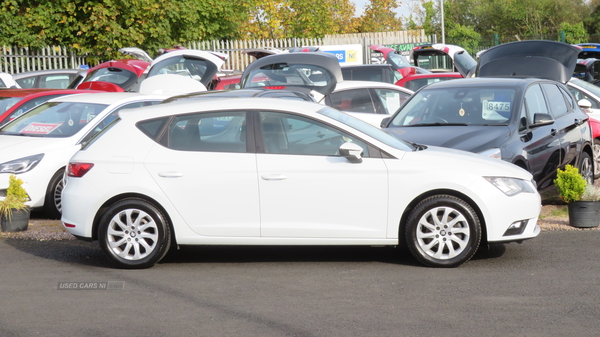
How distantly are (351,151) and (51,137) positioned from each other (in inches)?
191

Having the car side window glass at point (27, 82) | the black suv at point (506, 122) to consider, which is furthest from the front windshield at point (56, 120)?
the car side window glass at point (27, 82)

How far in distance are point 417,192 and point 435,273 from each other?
2.34ft

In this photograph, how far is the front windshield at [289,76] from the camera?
13109 mm

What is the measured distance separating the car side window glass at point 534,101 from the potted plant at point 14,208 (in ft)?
19.7

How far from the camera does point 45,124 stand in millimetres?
10500

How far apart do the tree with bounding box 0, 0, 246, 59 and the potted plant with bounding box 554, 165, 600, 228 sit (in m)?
24.3

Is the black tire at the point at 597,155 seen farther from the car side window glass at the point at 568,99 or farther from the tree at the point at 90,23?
the tree at the point at 90,23

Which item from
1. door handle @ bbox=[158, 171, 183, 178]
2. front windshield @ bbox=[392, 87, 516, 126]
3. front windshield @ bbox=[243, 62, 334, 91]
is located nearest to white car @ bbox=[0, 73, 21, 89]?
front windshield @ bbox=[243, 62, 334, 91]

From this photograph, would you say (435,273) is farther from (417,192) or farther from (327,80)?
(327,80)

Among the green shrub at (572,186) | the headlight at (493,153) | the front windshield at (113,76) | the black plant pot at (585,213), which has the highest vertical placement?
the front windshield at (113,76)

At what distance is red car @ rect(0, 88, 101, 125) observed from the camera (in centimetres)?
1206

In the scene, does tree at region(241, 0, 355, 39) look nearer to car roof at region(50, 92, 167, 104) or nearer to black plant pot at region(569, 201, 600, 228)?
car roof at region(50, 92, 167, 104)

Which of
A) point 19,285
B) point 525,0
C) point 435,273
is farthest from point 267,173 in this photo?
point 525,0

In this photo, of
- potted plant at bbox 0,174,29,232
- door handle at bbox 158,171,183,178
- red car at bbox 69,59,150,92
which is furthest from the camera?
red car at bbox 69,59,150,92
